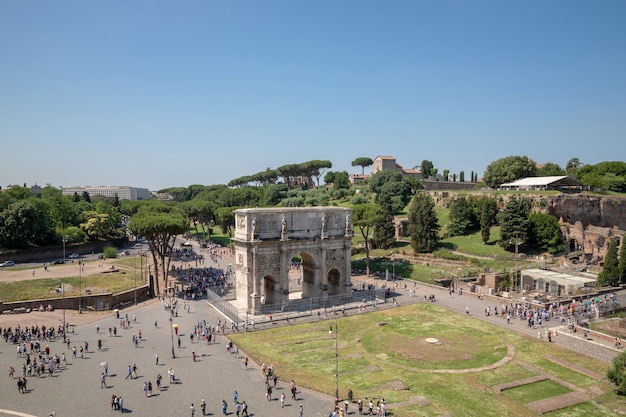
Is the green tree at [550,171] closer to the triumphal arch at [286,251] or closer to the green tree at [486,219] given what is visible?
the green tree at [486,219]

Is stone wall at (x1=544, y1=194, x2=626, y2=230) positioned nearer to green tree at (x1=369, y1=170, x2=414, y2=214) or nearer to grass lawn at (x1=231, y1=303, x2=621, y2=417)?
green tree at (x1=369, y1=170, x2=414, y2=214)

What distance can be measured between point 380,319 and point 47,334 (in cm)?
2799

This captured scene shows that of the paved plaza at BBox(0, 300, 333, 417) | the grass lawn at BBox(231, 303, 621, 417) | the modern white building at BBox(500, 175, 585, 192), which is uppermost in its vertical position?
the modern white building at BBox(500, 175, 585, 192)

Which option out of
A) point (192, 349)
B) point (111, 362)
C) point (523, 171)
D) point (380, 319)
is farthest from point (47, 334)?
A: point (523, 171)

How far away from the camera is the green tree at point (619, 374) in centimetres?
2439

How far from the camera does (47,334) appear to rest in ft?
115

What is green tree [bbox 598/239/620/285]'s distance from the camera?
155 ft

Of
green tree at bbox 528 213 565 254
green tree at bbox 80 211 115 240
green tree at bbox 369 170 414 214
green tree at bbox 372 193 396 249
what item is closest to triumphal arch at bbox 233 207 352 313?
green tree at bbox 372 193 396 249

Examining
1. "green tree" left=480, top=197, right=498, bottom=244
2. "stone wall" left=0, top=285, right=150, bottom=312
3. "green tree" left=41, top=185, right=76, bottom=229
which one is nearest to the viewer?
"stone wall" left=0, top=285, right=150, bottom=312

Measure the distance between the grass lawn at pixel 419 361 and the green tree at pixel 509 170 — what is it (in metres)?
62.8

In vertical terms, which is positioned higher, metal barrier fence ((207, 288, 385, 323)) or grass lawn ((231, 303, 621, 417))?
metal barrier fence ((207, 288, 385, 323))

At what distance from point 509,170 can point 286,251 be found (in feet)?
228

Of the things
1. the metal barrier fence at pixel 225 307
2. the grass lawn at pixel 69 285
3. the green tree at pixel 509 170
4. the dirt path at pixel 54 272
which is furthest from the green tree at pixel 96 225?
the green tree at pixel 509 170

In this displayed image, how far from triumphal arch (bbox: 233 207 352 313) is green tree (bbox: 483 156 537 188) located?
6172cm
